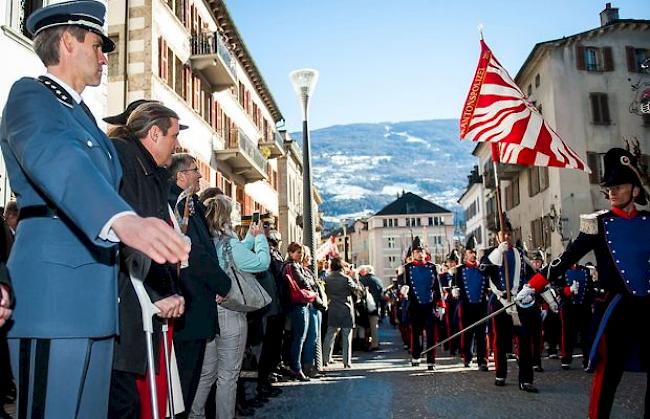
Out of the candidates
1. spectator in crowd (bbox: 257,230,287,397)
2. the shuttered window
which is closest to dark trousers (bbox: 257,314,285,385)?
spectator in crowd (bbox: 257,230,287,397)

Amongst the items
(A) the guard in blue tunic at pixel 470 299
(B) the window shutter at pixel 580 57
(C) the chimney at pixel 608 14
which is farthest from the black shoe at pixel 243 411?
(C) the chimney at pixel 608 14

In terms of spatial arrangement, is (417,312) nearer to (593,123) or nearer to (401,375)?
(401,375)

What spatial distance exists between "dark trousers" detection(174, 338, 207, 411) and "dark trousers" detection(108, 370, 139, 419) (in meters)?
1.28

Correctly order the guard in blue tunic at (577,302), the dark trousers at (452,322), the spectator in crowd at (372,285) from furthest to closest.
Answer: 1. the spectator in crowd at (372,285)
2. the dark trousers at (452,322)
3. the guard in blue tunic at (577,302)

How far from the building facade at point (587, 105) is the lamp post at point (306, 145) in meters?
25.8

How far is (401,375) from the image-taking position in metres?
11.1

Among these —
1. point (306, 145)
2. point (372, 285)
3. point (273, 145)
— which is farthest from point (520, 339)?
point (273, 145)

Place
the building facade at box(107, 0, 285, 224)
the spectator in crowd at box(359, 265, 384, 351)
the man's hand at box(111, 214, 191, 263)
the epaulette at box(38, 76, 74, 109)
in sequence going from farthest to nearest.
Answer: the building facade at box(107, 0, 285, 224) → the spectator in crowd at box(359, 265, 384, 351) → the epaulette at box(38, 76, 74, 109) → the man's hand at box(111, 214, 191, 263)

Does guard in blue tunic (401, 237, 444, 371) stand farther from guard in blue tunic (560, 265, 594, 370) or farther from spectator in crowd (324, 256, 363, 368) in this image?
guard in blue tunic (560, 265, 594, 370)


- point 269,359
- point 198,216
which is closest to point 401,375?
point 269,359

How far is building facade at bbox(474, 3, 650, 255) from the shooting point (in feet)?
117

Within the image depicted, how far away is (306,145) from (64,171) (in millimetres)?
10503

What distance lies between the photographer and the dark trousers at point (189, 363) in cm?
414

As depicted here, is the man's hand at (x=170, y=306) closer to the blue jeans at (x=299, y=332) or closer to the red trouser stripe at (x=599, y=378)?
the red trouser stripe at (x=599, y=378)
